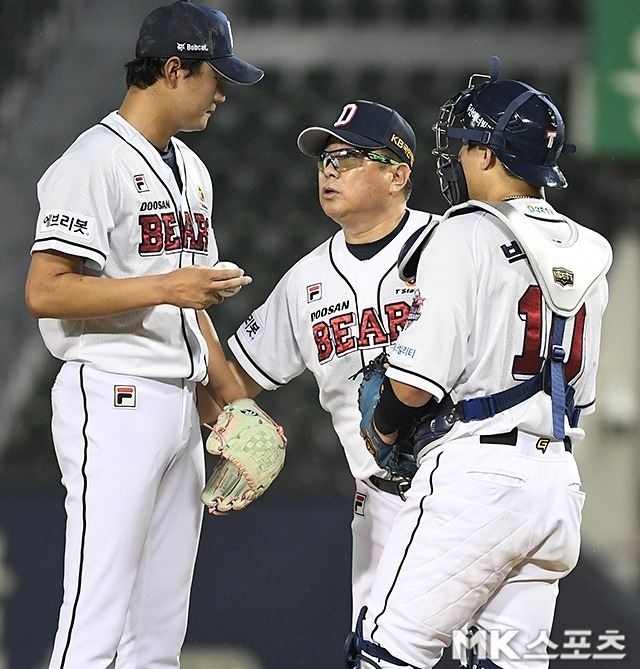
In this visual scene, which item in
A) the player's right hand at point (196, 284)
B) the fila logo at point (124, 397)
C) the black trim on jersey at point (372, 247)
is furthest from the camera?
the black trim on jersey at point (372, 247)

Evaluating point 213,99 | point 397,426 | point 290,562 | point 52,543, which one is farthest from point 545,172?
point 52,543

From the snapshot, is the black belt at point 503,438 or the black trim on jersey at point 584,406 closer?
the black belt at point 503,438

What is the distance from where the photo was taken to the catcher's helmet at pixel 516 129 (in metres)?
1.76

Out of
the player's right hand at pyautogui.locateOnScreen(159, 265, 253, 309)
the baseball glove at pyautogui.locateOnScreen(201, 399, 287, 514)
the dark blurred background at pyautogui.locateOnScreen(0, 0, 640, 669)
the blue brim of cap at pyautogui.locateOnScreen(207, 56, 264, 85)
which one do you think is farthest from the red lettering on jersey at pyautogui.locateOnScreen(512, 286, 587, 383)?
the dark blurred background at pyautogui.locateOnScreen(0, 0, 640, 669)

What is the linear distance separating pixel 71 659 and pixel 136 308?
0.59m

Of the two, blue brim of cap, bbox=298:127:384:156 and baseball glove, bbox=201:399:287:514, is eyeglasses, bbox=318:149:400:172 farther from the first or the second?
baseball glove, bbox=201:399:287:514

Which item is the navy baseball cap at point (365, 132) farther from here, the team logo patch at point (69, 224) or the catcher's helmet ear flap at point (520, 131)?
the team logo patch at point (69, 224)

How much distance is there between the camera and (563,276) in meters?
1.69

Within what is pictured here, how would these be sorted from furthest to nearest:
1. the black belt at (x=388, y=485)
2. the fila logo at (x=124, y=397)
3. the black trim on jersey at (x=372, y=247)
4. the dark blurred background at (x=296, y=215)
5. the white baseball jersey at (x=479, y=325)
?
the dark blurred background at (x=296, y=215) < the black trim on jersey at (x=372, y=247) < the black belt at (x=388, y=485) < the fila logo at (x=124, y=397) < the white baseball jersey at (x=479, y=325)

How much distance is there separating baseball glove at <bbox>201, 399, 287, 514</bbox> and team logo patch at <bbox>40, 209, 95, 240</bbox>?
0.46 metres

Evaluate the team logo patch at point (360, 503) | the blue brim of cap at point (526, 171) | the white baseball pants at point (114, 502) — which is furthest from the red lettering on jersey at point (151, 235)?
the team logo patch at point (360, 503)

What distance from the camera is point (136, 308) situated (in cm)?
182

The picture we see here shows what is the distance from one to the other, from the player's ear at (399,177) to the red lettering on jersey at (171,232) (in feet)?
1.59

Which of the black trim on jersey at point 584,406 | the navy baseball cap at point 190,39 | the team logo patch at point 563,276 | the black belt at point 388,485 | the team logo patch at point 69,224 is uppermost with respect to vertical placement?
the navy baseball cap at point 190,39
